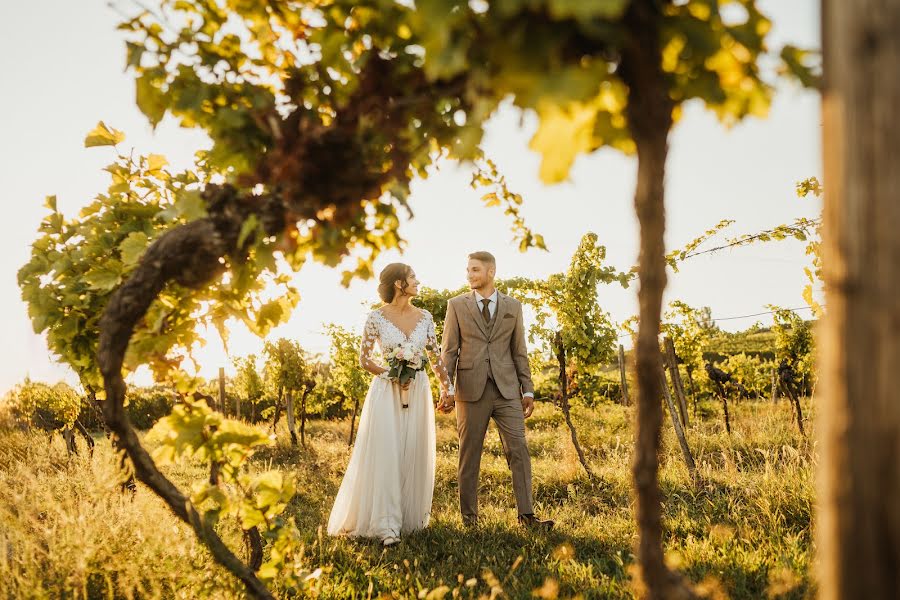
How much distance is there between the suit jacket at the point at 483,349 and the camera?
5.11 metres

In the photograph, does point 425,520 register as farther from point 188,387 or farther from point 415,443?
point 188,387

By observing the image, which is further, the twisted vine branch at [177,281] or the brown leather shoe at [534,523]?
the brown leather shoe at [534,523]

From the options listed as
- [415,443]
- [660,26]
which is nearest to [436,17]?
[660,26]

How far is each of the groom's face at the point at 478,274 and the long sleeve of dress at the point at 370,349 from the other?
0.98 meters

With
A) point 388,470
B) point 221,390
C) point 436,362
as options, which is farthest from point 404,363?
point 221,390

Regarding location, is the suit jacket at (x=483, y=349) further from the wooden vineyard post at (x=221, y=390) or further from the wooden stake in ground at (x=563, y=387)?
the wooden vineyard post at (x=221, y=390)

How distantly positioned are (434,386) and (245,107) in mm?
10269

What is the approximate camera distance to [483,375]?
5086 mm

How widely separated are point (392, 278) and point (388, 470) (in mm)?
1717

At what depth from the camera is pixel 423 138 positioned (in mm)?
1710

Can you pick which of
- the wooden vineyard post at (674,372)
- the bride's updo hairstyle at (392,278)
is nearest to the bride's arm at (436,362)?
the bride's updo hairstyle at (392,278)

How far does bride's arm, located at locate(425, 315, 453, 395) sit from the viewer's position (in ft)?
16.7

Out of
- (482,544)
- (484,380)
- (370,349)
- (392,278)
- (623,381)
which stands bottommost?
(482,544)

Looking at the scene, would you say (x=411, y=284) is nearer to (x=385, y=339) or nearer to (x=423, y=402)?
(x=385, y=339)
